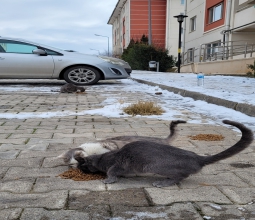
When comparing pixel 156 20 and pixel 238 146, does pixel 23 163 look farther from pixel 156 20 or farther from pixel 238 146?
pixel 156 20

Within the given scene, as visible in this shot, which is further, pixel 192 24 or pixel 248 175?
pixel 192 24

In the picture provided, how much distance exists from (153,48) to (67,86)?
15.0m

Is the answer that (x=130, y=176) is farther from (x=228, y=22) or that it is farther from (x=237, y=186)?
(x=228, y=22)

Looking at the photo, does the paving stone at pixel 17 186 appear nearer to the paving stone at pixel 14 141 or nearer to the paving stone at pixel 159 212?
the paving stone at pixel 159 212

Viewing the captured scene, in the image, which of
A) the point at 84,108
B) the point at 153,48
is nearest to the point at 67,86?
the point at 84,108

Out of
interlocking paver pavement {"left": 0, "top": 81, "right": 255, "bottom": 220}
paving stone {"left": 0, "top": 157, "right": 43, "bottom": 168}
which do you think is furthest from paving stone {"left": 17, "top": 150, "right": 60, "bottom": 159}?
paving stone {"left": 0, "top": 157, "right": 43, "bottom": 168}

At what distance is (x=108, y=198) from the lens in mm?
1796

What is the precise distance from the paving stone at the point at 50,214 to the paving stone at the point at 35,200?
0.05 meters

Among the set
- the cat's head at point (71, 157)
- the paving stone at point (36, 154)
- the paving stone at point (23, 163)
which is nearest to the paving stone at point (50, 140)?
the paving stone at point (36, 154)

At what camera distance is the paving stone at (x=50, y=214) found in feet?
5.09

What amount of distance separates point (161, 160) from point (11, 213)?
97cm

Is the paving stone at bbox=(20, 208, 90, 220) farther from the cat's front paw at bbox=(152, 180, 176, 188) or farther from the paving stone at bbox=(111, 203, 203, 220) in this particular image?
the cat's front paw at bbox=(152, 180, 176, 188)

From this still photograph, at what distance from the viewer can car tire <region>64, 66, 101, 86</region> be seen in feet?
30.9

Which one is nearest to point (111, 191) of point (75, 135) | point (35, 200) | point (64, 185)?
point (64, 185)
